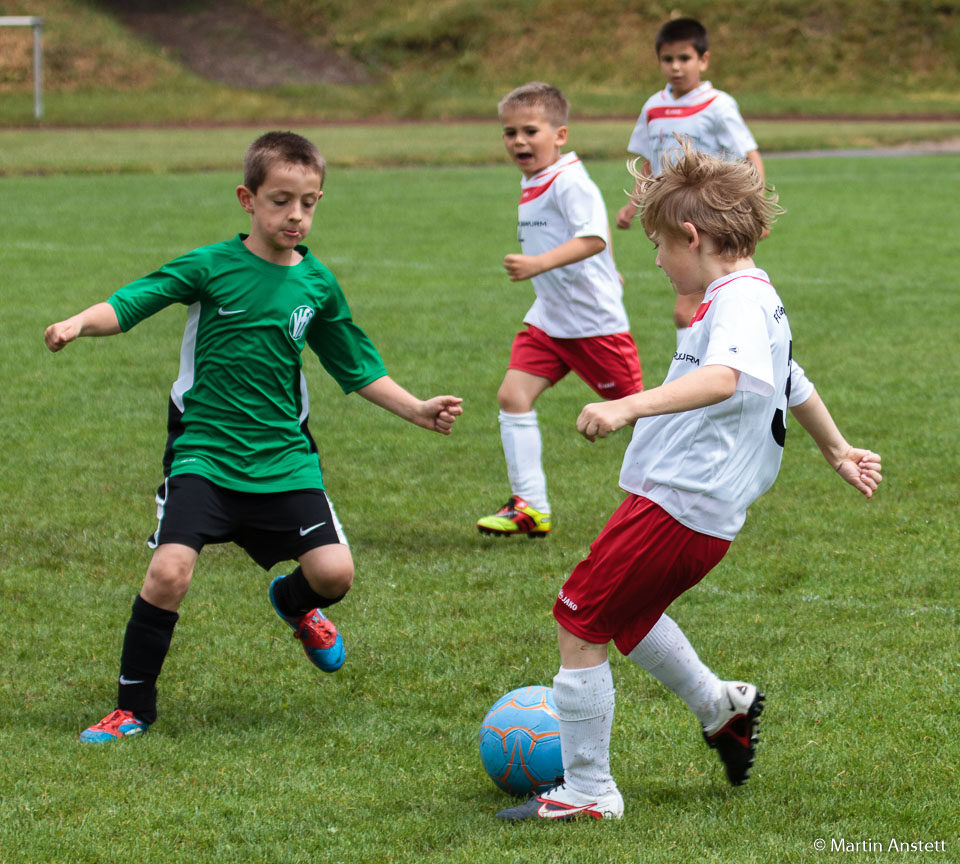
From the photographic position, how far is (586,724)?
3.27 meters

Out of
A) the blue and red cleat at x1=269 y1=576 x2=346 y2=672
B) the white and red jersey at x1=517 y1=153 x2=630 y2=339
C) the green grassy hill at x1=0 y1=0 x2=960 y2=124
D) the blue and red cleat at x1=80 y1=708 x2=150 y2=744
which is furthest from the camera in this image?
the green grassy hill at x1=0 y1=0 x2=960 y2=124

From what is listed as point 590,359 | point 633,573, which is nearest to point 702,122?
point 590,359

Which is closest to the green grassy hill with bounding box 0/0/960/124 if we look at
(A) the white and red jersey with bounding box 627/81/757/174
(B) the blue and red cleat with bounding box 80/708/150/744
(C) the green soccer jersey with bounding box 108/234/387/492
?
(A) the white and red jersey with bounding box 627/81/757/174

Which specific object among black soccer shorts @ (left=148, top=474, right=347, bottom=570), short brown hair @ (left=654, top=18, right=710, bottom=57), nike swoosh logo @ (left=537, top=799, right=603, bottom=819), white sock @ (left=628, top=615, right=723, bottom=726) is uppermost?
short brown hair @ (left=654, top=18, right=710, bottom=57)

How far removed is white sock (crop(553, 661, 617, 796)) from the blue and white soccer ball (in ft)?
0.56

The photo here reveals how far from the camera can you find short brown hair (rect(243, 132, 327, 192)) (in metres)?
4.02

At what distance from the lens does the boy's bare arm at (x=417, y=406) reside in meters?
4.11

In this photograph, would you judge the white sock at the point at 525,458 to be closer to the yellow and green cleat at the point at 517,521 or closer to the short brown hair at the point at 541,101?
the yellow and green cleat at the point at 517,521

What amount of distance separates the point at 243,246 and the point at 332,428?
3671mm

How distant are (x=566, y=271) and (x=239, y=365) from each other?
236 cm

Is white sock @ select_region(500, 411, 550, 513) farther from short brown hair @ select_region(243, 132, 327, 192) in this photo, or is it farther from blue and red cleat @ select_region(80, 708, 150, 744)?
blue and red cleat @ select_region(80, 708, 150, 744)

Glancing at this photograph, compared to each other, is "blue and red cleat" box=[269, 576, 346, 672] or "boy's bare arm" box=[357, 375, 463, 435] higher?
"boy's bare arm" box=[357, 375, 463, 435]

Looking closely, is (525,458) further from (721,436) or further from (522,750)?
(721,436)

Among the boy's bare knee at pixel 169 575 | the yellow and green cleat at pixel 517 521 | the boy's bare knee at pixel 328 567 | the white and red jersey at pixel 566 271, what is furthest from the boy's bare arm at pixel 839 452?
the white and red jersey at pixel 566 271
